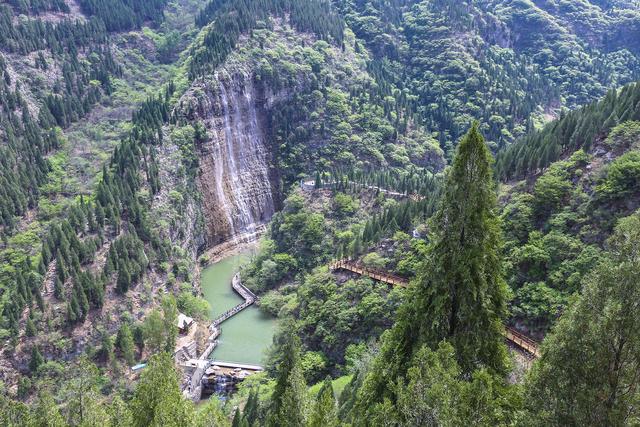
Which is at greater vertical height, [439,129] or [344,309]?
[439,129]

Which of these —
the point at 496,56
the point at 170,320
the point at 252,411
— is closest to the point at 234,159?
the point at 170,320

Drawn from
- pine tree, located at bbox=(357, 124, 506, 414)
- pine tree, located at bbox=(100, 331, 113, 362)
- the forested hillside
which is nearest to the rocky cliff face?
the forested hillside

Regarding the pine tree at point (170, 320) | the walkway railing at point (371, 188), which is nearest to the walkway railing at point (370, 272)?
the pine tree at point (170, 320)

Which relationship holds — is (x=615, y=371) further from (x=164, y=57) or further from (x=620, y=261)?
(x=164, y=57)

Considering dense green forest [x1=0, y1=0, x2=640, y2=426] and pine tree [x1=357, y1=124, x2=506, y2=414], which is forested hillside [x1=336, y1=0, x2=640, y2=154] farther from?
pine tree [x1=357, y1=124, x2=506, y2=414]

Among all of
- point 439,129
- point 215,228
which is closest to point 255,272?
point 215,228

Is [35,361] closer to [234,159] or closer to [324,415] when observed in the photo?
[324,415]
